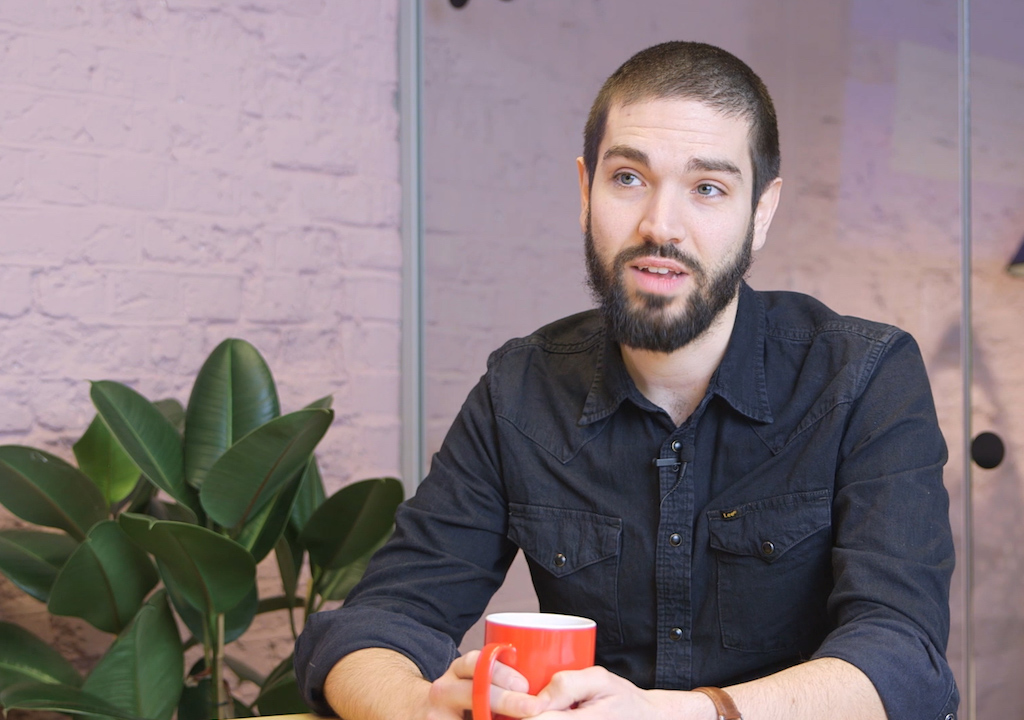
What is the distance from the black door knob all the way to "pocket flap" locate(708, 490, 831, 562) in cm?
45

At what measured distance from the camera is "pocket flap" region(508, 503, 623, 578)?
130 centimetres

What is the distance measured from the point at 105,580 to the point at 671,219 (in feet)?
3.41

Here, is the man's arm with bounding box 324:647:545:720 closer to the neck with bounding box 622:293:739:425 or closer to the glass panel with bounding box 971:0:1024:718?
the neck with bounding box 622:293:739:425

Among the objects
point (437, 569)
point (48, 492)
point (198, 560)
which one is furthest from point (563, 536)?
point (48, 492)

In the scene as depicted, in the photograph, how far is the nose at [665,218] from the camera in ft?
4.10

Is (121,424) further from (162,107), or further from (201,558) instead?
(162,107)

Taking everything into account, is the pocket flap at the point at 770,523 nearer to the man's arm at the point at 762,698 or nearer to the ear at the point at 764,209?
the man's arm at the point at 762,698

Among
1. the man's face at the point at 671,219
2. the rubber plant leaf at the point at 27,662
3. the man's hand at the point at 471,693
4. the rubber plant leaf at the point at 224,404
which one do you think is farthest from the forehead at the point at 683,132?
the rubber plant leaf at the point at 27,662

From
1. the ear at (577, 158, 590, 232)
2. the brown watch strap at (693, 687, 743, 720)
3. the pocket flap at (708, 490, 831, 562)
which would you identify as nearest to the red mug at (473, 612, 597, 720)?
the brown watch strap at (693, 687, 743, 720)

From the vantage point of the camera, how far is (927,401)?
1.20m

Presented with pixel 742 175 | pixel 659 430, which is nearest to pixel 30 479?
pixel 659 430

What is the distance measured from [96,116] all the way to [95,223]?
219mm

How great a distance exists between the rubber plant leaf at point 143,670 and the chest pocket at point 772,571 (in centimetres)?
88

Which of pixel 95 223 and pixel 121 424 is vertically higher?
pixel 95 223
